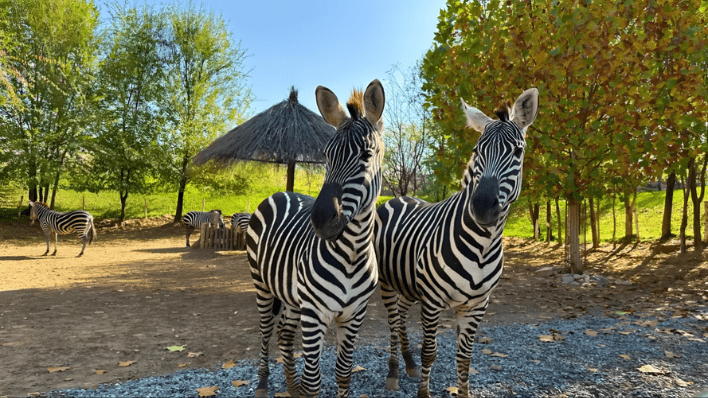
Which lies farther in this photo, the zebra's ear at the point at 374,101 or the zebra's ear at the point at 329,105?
the zebra's ear at the point at 329,105

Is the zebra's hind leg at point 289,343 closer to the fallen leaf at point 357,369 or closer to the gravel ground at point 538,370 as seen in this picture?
the gravel ground at point 538,370

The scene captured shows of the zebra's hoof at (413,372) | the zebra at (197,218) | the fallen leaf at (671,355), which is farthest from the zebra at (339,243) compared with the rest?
the zebra at (197,218)

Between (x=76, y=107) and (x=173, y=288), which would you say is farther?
(x=76, y=107)

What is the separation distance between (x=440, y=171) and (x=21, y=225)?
68.6 feet

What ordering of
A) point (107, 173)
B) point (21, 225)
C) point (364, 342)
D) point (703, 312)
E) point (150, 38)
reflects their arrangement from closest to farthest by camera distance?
point (364, 342) → point (703, 312) → point (21, 225) → point (107, 173) → point (150, 38)

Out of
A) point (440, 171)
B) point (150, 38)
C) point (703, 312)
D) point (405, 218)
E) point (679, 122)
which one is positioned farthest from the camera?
point (150, 38)

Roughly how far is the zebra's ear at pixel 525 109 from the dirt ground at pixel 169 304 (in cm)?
344

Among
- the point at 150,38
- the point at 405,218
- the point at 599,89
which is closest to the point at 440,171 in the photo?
the point at 599,89

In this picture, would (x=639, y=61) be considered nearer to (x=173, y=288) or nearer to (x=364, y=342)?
(x=364, y=342)

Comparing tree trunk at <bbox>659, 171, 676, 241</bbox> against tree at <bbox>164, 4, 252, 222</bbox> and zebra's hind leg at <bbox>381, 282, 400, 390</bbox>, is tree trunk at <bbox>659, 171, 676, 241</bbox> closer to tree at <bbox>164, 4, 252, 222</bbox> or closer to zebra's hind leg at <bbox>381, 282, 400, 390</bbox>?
zebra's hind leg at <bbox>381, 282, 400, 390</bbox>

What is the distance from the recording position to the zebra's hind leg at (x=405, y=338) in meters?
4.04

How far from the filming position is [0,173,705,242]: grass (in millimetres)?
17686

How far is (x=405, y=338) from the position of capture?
13.3ft

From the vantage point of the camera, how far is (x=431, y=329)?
3271 millimetres
